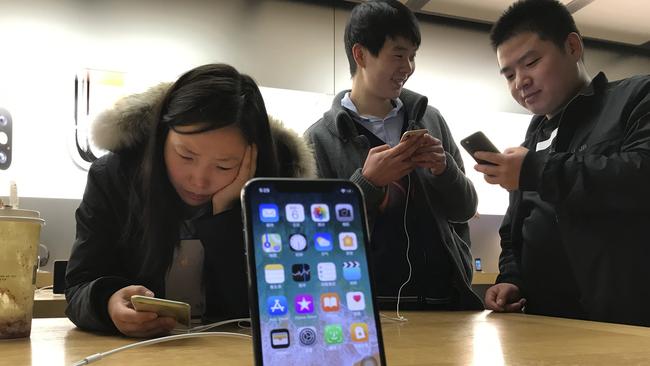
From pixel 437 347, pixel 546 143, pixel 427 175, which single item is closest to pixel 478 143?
pixel 427 175

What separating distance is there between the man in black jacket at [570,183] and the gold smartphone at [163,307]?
0.70m

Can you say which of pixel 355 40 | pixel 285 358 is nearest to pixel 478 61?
pixel 355 40

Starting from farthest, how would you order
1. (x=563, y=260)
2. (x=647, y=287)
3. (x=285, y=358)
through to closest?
(x=563, y=260) < (x=647, y=287) < (x=285, y=358)

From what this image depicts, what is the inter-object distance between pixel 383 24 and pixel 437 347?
1011 millimetres

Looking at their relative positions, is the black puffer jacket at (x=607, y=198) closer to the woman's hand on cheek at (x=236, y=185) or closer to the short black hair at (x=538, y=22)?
the short black hair at (x=538, y=22)

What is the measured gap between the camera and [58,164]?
229 cm

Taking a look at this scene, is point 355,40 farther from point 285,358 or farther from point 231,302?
point 285,358

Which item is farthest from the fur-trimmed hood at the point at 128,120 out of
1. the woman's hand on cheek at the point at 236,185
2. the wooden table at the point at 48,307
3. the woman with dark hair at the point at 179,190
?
the wooden table at the point at 48,307

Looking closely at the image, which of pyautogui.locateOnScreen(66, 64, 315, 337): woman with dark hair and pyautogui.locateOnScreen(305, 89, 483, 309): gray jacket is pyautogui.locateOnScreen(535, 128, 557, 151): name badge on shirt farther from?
pyautogui.locateOnScreen(66, 64, 315, 337): woman with dark hair

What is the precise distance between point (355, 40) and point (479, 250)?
1.71 m

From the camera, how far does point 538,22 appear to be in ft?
4.66

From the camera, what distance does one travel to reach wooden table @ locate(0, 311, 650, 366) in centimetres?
57

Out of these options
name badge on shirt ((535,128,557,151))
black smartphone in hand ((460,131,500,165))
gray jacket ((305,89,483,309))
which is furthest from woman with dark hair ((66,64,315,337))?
name badge on shirt ((535,128,557,151))

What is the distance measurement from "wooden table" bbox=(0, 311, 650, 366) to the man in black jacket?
1.11 ft
